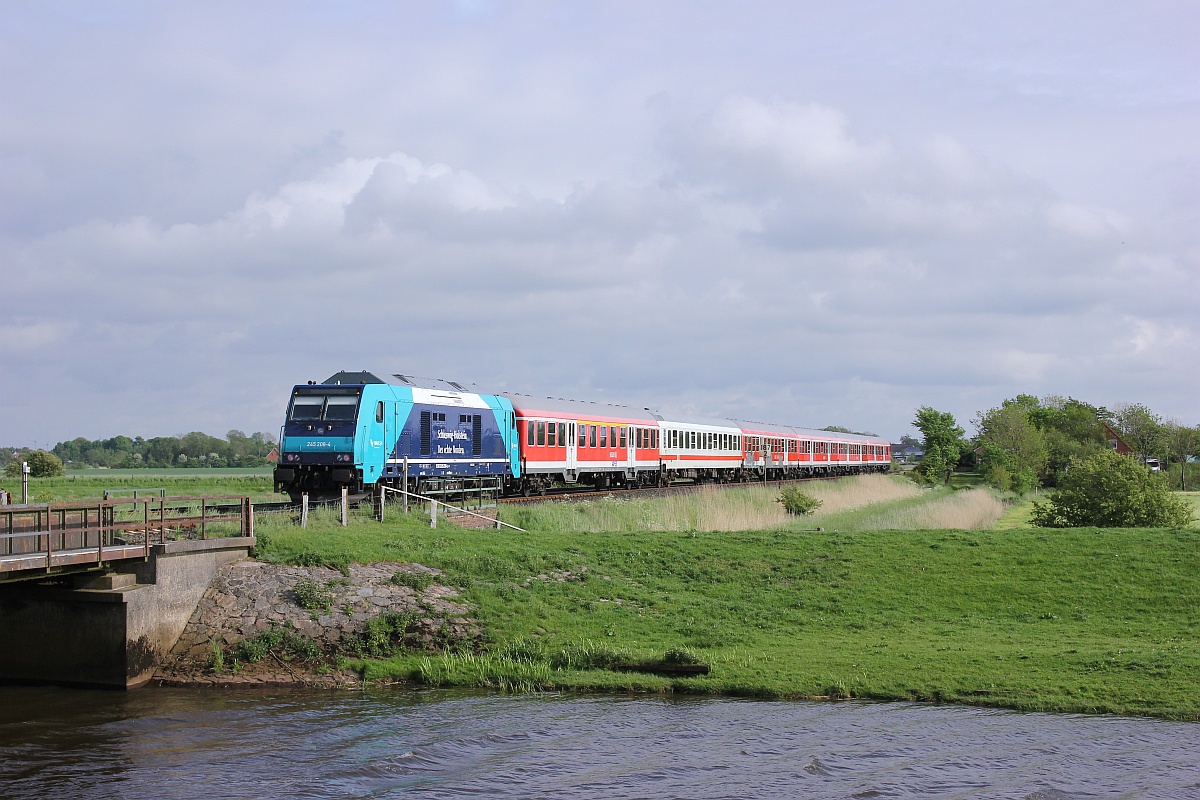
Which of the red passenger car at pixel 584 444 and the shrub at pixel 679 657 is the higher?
the red passenger car at pixel 584 444

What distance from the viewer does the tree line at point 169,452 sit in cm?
11662

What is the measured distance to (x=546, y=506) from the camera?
33719mm

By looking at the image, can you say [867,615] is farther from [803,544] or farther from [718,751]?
[718,751]

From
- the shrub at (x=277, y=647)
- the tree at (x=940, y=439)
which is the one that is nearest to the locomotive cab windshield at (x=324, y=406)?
the shrub at (x=277, y=647)

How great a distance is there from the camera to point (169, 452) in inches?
4953

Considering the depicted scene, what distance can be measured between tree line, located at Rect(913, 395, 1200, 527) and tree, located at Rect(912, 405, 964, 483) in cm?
10

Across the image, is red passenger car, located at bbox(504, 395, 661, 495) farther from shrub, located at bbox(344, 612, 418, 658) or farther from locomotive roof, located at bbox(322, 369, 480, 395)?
shrub, located at bbox(344, 612, 418, 658)

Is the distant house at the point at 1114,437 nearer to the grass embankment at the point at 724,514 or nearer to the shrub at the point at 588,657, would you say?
the grass embankment at the point at 724,514

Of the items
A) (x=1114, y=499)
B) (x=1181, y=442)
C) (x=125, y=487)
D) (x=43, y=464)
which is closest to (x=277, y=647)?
(x=1114, y=499)

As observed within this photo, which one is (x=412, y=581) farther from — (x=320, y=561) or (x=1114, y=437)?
(x=1114, y=437)

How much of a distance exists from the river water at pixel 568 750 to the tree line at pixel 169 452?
321ft

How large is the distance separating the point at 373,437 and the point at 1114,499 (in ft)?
71.8

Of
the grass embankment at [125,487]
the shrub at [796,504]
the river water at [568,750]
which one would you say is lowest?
the river water at [568,750]

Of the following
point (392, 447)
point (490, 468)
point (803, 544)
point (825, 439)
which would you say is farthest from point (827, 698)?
point (825, 439)
